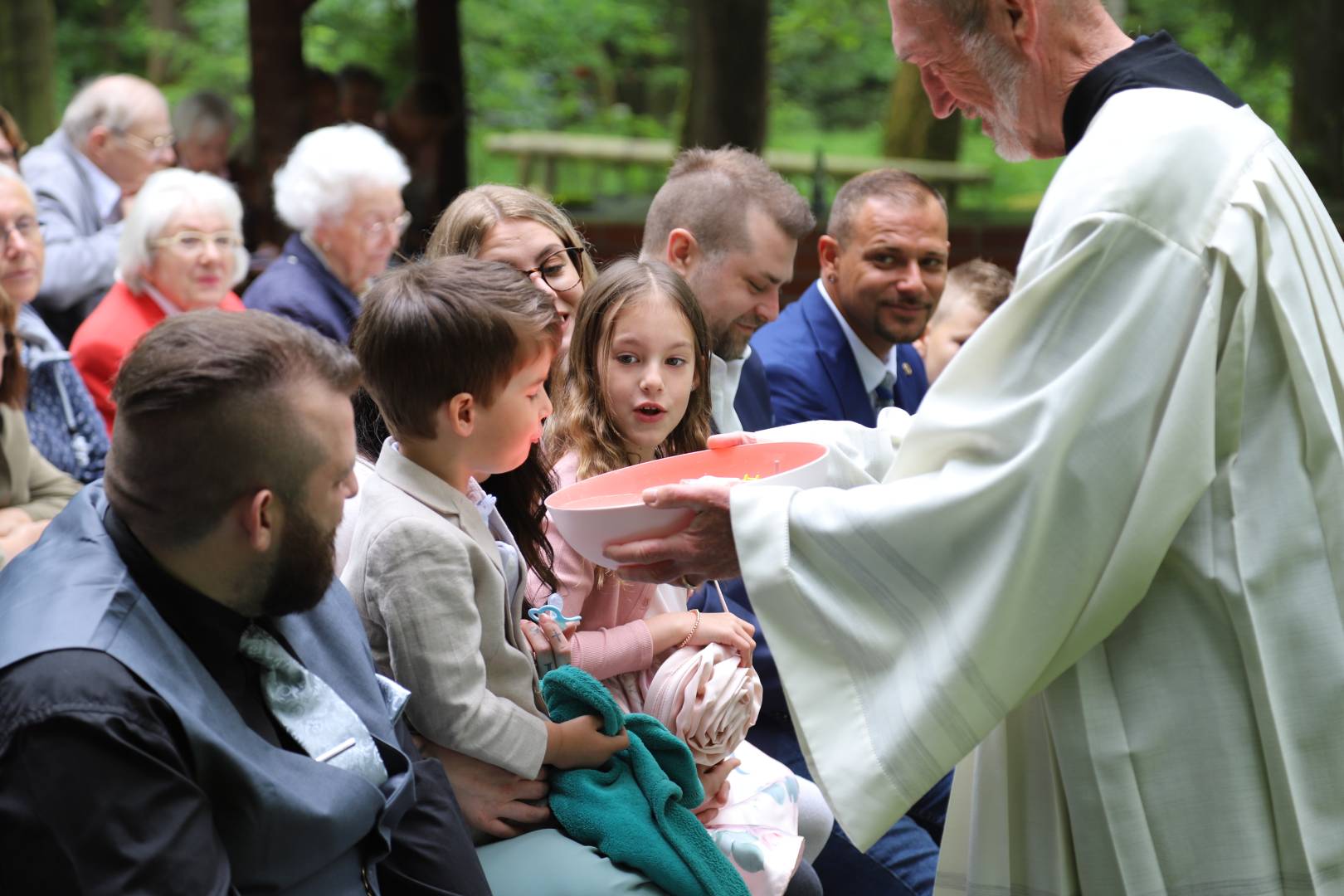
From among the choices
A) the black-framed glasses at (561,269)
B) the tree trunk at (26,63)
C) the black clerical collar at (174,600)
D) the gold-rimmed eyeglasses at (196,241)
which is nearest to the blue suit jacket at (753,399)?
the black-framed glasses at (561,269)

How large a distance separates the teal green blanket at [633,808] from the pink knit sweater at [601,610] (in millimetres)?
164

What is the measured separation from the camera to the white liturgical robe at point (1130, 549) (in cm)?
199

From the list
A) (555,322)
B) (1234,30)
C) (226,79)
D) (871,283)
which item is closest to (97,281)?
(871,283)

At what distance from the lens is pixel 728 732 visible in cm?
257

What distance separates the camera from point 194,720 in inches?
66.9

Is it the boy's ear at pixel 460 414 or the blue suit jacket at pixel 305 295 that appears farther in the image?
the blue suit jacket at pixel 305 295

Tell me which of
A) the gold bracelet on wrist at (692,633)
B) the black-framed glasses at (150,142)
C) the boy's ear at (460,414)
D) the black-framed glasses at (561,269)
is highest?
the black-framed glasses at (150,142)

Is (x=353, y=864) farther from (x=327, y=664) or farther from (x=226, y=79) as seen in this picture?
(x=226, y=79)

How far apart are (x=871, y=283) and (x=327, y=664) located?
8.65ft

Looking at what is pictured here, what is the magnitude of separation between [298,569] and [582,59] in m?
15.8

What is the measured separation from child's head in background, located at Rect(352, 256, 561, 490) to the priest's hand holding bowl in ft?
0.88

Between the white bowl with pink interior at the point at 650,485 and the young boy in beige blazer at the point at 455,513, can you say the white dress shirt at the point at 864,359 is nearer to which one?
the white bowl with pink interior at the point at 650,485

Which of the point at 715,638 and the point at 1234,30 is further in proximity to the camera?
the point at 1234,30

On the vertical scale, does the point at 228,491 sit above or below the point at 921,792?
above
